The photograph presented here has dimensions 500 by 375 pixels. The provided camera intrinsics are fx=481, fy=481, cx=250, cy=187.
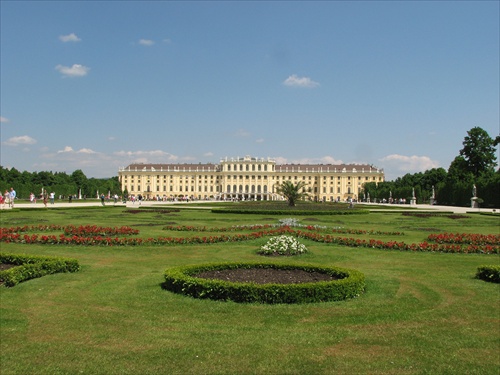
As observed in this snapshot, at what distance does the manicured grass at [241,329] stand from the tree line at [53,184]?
207ft

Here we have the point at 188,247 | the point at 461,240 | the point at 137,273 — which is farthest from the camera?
the point at 461,240

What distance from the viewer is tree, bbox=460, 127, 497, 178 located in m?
56.2

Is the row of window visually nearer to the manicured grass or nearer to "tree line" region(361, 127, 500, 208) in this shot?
"tree line" region(361, 127, 500, 208)

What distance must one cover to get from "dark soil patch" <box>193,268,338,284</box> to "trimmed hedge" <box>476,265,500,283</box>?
3.03m

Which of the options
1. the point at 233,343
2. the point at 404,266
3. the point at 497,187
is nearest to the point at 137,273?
the point at 233,343

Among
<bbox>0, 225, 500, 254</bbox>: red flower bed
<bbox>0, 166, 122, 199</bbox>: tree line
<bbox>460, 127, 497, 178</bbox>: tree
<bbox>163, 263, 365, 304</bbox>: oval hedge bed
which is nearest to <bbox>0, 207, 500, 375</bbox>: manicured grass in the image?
<bbox>163, 263, 365, 304</bbox>: oval hedge bed

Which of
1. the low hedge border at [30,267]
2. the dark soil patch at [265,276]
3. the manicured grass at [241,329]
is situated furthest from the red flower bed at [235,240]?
the dark soil patch at [265,276]

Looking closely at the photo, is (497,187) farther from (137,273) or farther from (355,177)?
(355,177)

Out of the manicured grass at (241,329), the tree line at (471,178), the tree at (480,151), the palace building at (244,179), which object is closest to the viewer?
the manicured grass at (241,329)

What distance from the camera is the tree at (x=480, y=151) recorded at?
5616cm

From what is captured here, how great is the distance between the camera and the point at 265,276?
27.2 ft

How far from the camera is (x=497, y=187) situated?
4472 centimetres

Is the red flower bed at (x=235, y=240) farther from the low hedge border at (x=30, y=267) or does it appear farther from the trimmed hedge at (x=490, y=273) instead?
the trimmed hedge at (x=490, y=273)

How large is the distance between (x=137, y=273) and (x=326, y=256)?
4.53 meters
